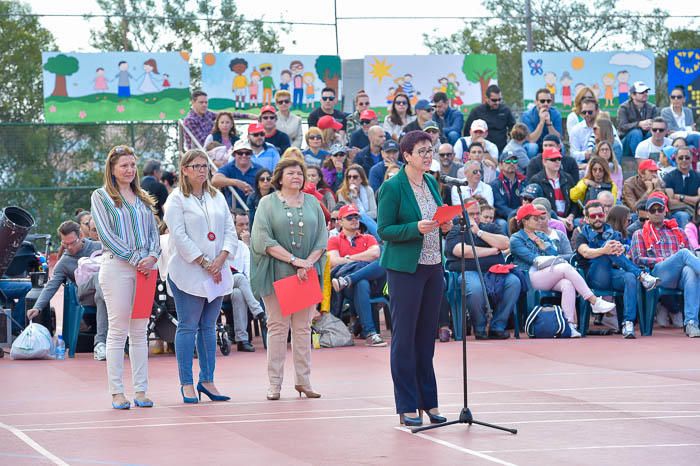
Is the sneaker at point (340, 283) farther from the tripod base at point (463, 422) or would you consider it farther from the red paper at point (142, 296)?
the tripod base at point (463, 422)

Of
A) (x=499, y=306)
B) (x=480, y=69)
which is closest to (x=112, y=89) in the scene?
(x=480, y=69)

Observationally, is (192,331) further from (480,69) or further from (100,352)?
(480,69)

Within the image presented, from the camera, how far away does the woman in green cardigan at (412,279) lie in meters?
8.89

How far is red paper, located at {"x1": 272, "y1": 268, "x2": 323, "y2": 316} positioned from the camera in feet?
34.6

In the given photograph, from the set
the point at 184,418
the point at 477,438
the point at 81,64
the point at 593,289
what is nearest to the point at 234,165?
the point at 593,289

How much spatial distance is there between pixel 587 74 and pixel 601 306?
10737 millimetres

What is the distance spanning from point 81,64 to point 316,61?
13.2ft

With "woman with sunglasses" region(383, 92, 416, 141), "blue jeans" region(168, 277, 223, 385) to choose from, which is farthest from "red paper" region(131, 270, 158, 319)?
"woman with sunglasses" region(383, 92, 416, 141)

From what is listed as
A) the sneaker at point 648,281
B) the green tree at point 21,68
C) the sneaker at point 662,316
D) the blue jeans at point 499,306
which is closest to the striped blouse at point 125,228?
the blue jeans at point 499,306

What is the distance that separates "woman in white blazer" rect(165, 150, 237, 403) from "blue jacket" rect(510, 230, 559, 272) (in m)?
5.61

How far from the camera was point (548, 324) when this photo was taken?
1514cm

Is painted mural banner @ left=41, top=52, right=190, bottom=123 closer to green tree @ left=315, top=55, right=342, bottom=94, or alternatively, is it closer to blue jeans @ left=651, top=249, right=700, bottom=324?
green tree @ left=315, top=55, right=342, bottom=94

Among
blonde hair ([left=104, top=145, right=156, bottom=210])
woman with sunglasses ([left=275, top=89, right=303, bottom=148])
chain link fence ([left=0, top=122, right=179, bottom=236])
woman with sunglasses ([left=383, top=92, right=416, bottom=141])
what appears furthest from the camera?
chain link fence ([left=0, top=122, right=179, bottom=236])

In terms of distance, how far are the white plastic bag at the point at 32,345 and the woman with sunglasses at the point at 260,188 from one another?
3.31 m
